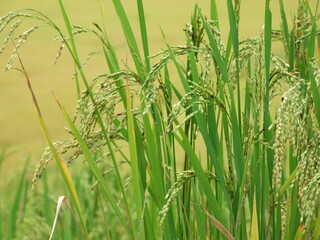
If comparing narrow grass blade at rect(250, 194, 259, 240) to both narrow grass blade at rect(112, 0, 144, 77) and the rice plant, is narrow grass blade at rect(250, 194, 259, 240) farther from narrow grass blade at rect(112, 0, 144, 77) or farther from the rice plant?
narrow grass blade at rect(112, 0, 144, 77)

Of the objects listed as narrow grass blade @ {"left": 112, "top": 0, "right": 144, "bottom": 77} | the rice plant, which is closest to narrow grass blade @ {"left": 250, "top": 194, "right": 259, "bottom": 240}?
the rice plant

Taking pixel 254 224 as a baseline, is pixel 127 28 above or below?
above

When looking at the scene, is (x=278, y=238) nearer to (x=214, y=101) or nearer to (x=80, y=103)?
(x=214, y=101)

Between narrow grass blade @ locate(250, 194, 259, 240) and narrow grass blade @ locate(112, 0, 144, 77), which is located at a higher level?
narrow grass blade @ locate(112, 0, 144, 77)

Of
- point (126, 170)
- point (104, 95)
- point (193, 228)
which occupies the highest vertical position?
point (104, 95)

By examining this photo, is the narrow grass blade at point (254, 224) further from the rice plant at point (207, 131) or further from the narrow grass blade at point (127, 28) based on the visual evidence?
the narrow grass blade at point (127, 28)

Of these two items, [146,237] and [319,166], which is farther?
[146,237]

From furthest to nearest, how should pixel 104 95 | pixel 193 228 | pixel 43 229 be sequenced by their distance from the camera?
pixel 43 229 < pixel 193 228 < pixel 104 95

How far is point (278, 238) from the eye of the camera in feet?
3.13

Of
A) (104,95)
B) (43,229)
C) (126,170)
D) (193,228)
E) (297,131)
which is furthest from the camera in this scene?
(126,170)

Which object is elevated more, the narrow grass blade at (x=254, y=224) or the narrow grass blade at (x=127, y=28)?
the narrow grass blade at (x=127, y=28)

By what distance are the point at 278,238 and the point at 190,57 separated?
0.91 ft

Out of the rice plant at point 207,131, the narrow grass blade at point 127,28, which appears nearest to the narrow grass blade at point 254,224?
the rice plant at point 207,131

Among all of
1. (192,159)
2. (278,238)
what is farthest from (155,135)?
(278,238)
